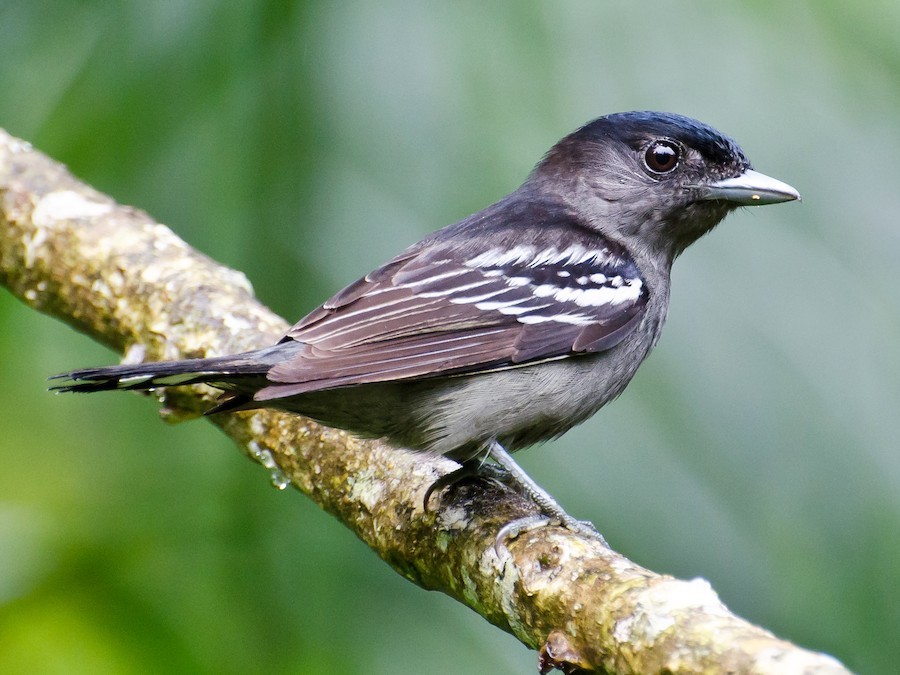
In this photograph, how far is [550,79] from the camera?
3357 millimetres

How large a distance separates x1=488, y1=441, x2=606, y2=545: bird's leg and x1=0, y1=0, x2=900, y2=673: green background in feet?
0.35

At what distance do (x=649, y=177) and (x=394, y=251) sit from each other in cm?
97

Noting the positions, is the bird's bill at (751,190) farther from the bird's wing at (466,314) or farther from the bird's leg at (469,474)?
the bird's leg at (469,474)

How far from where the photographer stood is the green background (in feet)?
9.45

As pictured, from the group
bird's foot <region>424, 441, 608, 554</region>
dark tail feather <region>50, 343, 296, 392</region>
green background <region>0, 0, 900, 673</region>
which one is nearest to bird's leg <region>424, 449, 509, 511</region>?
bird's foot <region>424, 441, 608, 554</region>

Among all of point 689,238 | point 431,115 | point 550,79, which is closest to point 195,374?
point 431,115

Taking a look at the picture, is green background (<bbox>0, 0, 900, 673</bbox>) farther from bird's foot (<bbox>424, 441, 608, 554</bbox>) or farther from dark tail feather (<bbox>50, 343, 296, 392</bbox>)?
dark tail feather (<bbox>50, 343, 296, 392</bbox>)

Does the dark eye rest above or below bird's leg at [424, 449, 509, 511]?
above

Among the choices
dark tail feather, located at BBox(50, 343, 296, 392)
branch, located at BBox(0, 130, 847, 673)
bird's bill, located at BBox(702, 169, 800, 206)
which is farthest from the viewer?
bird's bill, located at BBox(702, 169, 800, 206)

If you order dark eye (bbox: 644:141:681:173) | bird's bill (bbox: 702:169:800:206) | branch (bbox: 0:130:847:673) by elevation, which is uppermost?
dark eye (bbox: 644:141:681:173)

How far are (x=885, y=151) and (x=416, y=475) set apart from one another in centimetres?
174

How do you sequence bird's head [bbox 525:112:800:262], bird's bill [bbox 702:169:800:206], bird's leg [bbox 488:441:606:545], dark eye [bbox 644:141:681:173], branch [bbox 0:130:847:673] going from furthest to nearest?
dark eye [bbox 644:141:681:173] → bird's head [bbox 525:112:800:262] → bird's bill [bbox 702:169:800:206] → bird's leg [bbox 488:441:606:545] → branch [bbox 0:130:847:673]

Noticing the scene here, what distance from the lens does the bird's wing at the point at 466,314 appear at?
284 cm

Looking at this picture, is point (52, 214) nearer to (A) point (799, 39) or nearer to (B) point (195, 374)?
(B) point (195, 374)
